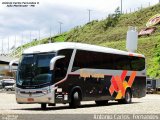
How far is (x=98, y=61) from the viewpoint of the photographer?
27031 millimetres

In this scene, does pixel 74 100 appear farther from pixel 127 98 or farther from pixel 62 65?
pixel 127 98

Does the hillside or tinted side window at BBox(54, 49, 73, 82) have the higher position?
the hillside

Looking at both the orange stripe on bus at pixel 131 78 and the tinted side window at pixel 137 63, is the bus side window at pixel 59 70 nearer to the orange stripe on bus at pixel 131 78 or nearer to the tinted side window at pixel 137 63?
the orange stripe on bus at pixel 131 78

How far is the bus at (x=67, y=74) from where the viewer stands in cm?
2330

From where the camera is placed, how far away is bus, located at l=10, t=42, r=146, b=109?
917 inches

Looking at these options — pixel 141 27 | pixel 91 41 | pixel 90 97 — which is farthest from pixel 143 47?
pixel 90 97

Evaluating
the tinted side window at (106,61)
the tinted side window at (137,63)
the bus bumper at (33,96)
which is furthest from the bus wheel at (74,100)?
the tinted side window at (137,63)

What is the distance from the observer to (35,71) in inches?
926

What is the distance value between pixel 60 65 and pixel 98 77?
428 centimetres

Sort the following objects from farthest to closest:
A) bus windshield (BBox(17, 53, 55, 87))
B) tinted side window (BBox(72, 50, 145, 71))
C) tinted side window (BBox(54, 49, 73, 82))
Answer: tinted side window (BBox(72, 50, 145, 71))
tinted side window (BBox(54, 49, 73, 82))
bus windshield (BBox(17, 53, 55, 87))

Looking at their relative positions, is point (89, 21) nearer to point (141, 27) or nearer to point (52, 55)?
point (141, 27)

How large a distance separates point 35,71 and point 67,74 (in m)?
1.64

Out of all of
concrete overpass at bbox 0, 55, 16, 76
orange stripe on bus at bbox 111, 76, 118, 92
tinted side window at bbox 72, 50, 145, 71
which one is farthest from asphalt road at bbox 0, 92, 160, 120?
concrete overpass at bbox 0, 55, 16, 76

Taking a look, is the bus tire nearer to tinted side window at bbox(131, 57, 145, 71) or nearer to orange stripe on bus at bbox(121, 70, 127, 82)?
orange stripe on bus at bbox(121, 70, 127, 82)
